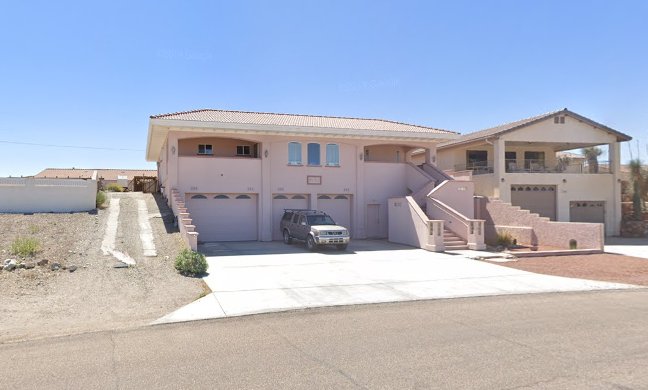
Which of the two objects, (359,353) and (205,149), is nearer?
(359,353)

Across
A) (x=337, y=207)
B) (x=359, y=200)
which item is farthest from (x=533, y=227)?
(x=337, y=207)

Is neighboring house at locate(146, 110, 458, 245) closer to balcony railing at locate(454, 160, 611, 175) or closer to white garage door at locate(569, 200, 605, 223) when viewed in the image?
balcony railing at locate(454, 160, 611, 175)

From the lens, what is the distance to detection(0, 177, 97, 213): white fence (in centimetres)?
2181

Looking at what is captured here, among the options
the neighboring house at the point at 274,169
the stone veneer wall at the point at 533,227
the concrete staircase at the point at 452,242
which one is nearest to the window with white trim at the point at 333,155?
the neighboring house at the point at 274,169

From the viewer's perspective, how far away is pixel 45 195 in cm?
2230

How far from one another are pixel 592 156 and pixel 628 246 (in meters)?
16.4

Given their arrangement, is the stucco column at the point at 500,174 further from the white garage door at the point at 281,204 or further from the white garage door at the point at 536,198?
the white garage door at the point at 281,204

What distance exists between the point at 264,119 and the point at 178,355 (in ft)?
71.4

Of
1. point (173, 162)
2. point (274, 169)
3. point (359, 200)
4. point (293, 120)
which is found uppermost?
point (293, 120)

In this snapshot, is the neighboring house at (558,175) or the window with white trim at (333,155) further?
the neighboring house at (558,175)

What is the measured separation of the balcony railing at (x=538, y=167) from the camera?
107 feet

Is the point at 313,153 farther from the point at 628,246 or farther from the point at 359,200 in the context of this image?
the point at 628,246

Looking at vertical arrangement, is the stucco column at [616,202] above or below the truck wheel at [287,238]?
above

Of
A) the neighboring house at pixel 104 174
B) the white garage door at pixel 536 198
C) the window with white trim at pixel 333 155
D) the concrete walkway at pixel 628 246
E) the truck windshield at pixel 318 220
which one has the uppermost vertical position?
the neighboring house at pixel 104 174
